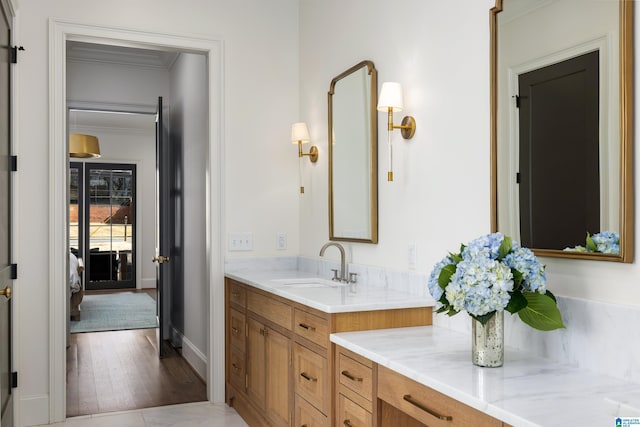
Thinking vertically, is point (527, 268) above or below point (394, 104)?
below

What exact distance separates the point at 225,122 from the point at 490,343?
2.59 m

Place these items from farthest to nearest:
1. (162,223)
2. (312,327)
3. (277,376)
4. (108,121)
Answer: (108,121) < (162,223) < (277,376) < (312,327)

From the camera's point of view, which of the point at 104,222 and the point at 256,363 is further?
the point at 104,222

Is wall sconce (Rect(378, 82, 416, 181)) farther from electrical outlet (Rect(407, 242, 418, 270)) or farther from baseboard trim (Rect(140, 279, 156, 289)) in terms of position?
baseboard trim (Rect(140, 279, 156, 289))

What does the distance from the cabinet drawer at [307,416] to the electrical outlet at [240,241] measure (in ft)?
4.68

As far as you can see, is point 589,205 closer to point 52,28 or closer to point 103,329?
point 52,28

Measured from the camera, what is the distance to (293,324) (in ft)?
8.79

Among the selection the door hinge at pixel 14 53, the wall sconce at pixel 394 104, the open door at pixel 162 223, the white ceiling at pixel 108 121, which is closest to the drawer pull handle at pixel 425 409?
the wall sconce at pixel 394 104

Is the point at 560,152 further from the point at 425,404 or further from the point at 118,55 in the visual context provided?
the point at 118,55

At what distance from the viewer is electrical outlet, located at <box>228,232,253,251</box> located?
3821mm

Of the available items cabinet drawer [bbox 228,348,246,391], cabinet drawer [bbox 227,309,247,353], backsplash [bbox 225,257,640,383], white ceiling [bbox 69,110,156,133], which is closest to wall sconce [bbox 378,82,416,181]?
backsplash [bbox 225,257,640,383]

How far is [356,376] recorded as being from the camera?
6.79 ft

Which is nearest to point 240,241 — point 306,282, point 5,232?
point 306,282

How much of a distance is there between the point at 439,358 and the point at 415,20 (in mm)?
1589
